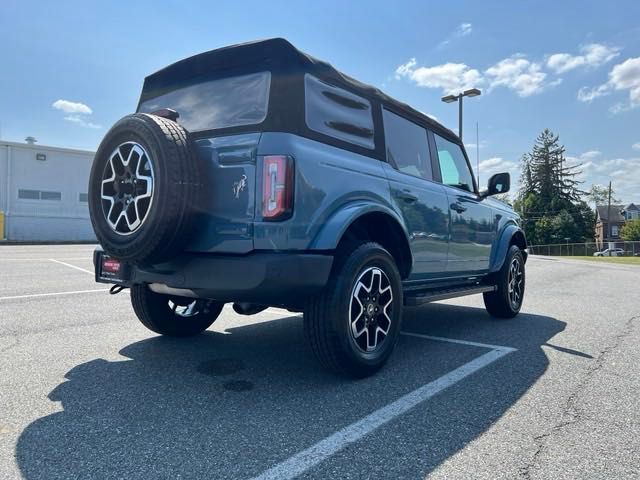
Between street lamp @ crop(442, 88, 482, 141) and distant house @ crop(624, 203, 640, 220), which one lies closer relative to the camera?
street lamp @ crop(442, 88, 482, 141)

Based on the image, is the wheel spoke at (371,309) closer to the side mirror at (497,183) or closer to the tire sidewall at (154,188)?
the tire sidewall at (154,188)

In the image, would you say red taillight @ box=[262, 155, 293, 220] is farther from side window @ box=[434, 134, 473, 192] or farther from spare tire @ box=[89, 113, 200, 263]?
side window @ box=[434, 134, 473, 192]

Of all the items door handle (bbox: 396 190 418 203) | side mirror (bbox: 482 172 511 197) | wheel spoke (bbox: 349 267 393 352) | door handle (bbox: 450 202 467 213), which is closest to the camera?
wheel spoke (bbox: 349 267 393 352)

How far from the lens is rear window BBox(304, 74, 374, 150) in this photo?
306 cm

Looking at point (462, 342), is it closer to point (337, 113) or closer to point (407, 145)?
point (407, 145)

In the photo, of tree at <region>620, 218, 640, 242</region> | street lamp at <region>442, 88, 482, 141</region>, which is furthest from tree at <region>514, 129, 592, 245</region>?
street lamp at <region>442, 88, 482, 141</region>

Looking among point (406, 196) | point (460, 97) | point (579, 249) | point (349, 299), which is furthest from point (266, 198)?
point (579, 249)

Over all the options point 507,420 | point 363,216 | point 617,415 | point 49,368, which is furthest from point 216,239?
point 617,415

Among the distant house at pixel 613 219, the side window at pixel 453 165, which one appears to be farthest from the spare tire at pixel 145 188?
the distant house at pixel 613 219

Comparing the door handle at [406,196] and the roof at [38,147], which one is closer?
the door handle at [406,196]

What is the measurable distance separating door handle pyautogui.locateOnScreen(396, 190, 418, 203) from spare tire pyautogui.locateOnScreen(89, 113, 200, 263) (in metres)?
1.59

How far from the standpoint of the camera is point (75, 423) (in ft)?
7.95

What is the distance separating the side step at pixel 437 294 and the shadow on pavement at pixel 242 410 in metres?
0.45

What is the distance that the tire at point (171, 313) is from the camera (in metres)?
3.89
